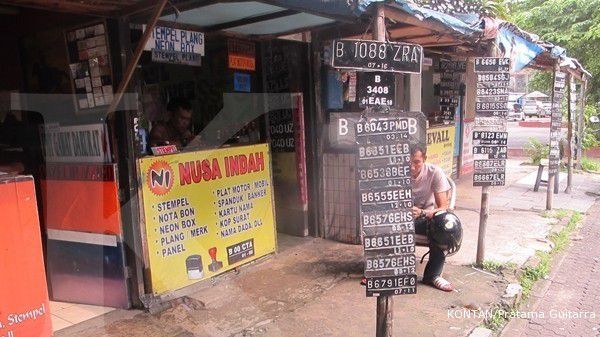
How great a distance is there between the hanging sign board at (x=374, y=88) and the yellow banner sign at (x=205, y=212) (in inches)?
76.8

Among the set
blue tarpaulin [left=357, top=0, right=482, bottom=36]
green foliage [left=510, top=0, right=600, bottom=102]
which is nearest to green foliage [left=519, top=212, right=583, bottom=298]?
blue tarpaulin [left=357, top=0, right=482, bottom=36]

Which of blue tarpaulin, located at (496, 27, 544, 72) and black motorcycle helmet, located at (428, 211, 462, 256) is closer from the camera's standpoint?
black motorcycle helmet, located at (428, 211, 462, 256)

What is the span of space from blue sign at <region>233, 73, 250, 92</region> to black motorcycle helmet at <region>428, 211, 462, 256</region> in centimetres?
271

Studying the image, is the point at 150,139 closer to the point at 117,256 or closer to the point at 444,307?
the point at 117,256

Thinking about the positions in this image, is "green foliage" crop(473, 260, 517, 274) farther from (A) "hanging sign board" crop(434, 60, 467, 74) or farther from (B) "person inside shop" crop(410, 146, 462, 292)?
(A) "hanging sign board" crop(434, 60, 467, 74)

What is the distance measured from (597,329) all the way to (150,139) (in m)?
4.49

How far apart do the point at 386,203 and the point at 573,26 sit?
15387 millimetres

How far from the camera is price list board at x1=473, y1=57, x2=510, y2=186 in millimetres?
5047

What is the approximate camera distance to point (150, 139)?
4.50m

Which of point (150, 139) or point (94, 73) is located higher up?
point (94, 73)

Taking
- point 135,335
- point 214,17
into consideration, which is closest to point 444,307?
point 135,335

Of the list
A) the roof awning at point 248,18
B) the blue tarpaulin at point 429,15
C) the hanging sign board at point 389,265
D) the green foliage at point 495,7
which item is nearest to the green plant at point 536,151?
the green foliage at point 495,7

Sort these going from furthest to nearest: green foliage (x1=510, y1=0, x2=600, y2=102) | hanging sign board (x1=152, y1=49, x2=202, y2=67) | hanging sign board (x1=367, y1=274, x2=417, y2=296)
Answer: green foliage (x1=510, y1=0, x2=600, y2=102) → hanging sign board (x1=152, y1=49, x2=202, y2=67) → hanging sign board (x1=367, y1=274, x2=417, y2=296)

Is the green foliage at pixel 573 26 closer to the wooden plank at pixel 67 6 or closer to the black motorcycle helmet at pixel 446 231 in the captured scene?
the black motorcycle helmet at pixel 446 231
